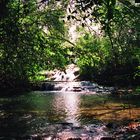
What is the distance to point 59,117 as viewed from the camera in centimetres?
1778

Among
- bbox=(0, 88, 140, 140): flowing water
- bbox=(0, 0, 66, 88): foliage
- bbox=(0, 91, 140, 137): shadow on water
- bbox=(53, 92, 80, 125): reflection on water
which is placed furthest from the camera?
Result: bbox=(53, 92, 80, 125): reflection on water

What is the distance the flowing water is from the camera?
47.1ft

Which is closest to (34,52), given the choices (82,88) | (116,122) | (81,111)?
(116,122)

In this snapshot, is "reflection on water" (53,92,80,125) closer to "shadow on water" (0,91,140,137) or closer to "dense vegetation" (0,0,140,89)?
"shadow on water" (0,91,140,137)

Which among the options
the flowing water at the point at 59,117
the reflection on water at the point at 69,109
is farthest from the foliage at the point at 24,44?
the reflection on water at the point at 69,109

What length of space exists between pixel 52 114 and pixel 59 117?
3.60ft

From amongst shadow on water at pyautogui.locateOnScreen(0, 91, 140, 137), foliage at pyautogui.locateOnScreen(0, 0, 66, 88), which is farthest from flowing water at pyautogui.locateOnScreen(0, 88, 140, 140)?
foliage at pyautogui.locateOnScreen(0, 0, 66, 88)

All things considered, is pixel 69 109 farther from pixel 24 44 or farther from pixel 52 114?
pixel 24 44

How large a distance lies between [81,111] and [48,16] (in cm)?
880

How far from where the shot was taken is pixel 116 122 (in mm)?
15781

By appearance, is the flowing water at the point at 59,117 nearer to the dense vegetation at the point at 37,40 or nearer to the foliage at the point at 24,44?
the dense vegetation at the point at 37,40

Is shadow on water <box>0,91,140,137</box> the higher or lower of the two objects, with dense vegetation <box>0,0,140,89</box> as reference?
lower

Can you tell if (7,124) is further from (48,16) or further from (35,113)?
(48,16)

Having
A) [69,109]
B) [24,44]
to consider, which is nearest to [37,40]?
[24,44]
